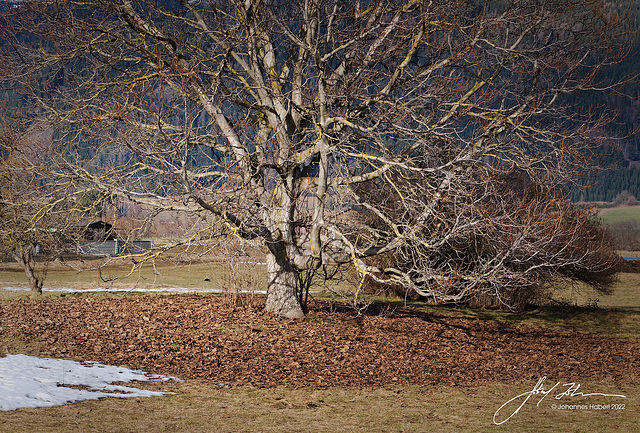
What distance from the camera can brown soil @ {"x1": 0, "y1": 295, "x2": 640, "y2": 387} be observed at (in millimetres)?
9680

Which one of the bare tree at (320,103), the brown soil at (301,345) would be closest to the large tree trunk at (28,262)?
the brown soil at (301,345)

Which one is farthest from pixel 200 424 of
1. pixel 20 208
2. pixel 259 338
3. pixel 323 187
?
pixel 20 208

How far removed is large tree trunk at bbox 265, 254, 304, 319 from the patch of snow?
188 inches

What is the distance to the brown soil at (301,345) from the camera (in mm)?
9680

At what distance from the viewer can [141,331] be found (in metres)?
11.6

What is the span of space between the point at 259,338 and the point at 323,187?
11.0 ft

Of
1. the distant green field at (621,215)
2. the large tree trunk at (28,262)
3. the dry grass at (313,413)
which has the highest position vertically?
the distant green field at (621,215)

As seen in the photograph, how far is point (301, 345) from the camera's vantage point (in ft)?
36.7

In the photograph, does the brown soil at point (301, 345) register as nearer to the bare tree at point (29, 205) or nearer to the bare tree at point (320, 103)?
the bare tree at point (320, 103)

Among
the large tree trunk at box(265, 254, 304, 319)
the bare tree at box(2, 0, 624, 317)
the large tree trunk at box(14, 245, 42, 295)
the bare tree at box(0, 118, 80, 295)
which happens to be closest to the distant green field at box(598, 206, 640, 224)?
the bare tree at box(2, 0, 624, 317)

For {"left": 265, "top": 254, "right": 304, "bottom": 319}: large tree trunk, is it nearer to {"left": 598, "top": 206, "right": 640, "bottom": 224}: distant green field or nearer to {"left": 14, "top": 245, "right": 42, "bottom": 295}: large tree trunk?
{"left": 14, "top": 245, "right": 42, "bottom": 295}: large tree trunk

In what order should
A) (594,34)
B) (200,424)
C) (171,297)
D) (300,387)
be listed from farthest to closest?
(171,297), (594,34), (300,387), (200,424)

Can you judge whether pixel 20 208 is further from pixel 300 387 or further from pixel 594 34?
pixel 594 34

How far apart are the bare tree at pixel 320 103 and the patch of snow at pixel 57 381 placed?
11.0 ft
